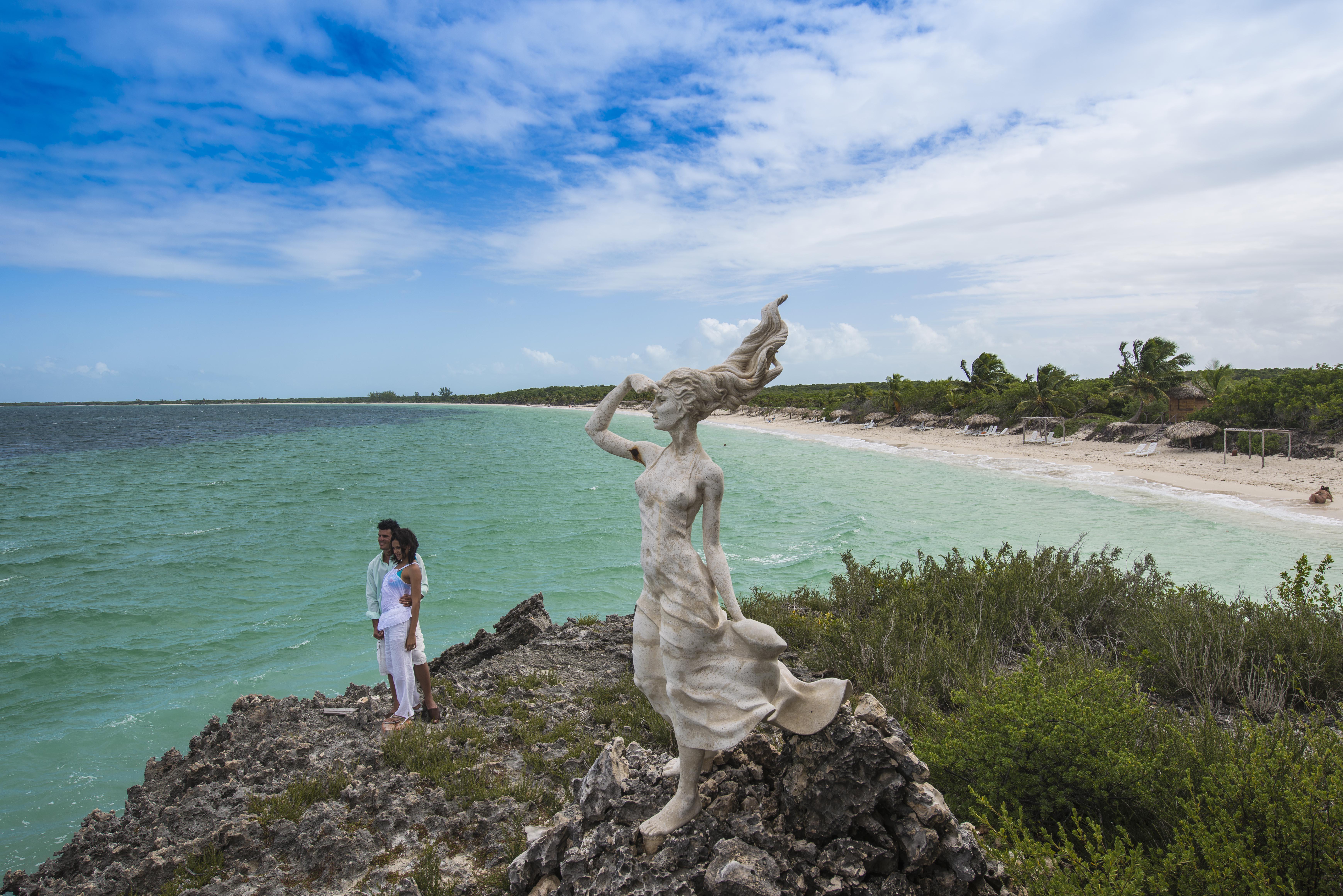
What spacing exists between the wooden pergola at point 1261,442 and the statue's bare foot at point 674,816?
87.2 feet

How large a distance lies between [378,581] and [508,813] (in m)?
2.68

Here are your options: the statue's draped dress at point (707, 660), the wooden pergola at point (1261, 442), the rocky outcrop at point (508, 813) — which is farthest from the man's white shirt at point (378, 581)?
the wooden pergola at point (1261, 442)

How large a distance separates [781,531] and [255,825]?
1467cm

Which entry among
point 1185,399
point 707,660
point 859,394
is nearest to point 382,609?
point 707,660

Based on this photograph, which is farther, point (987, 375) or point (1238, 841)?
point (987, 375)

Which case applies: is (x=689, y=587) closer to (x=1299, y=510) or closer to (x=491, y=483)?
(x=1299, y=510)

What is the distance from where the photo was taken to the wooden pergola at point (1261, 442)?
21234 mm

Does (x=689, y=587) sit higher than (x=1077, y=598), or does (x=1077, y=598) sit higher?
(x=689, y=587)

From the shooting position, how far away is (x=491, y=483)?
28.9m

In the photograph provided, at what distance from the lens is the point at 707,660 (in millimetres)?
3057

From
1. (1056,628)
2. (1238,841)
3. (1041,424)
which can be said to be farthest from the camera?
(1041,424)

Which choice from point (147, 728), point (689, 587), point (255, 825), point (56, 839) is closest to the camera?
point (689, 587)

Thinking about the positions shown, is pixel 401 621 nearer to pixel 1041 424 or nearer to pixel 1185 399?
pixel 1185 399

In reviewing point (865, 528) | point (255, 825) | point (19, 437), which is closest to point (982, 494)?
point (865, 528)
